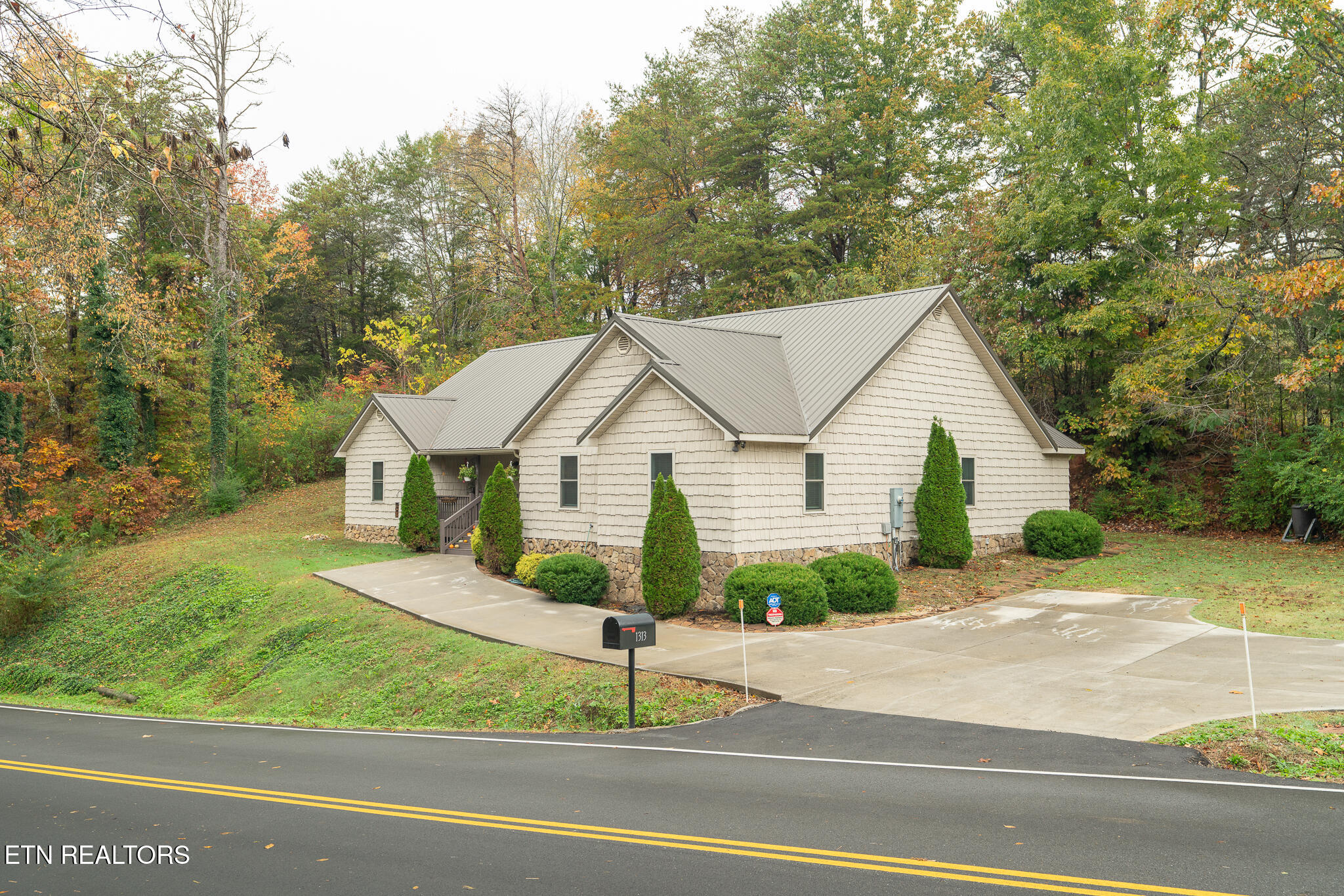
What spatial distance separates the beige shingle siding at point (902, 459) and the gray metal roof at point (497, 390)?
27.6 feet

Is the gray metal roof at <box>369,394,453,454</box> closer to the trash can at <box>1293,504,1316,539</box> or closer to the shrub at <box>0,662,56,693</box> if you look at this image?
the shrub at <box>0,662,56,693</box>

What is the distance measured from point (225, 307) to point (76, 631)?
16227mm

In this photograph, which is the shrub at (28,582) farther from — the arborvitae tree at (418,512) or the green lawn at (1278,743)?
the green lawn at (1278,743)

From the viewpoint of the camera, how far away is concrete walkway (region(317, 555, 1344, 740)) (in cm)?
977

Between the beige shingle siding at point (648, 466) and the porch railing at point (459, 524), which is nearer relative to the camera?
the beige shingle siding at point (648, 466)

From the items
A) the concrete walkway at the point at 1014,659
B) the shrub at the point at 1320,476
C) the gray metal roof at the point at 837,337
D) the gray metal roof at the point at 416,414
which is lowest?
the concrete walkway at the point at 1014,659

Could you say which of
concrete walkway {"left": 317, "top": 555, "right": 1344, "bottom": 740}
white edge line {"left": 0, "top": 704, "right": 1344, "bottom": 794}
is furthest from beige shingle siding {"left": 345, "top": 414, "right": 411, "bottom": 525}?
white edge line {"left": 0, "top": 704, "right": 1344, "bottom": 794}

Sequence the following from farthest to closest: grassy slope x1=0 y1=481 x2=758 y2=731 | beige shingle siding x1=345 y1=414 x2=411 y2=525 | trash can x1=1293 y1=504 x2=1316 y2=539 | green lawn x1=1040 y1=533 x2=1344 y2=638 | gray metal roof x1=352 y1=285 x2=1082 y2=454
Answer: beige shingle siding x1=345 y1=414 x2=411 y2=525, trash can x1=1293 y1=504 x2=1316 y2=539, gray metal roof x1=352 y1=285 x2=1082 y2=454, green lawn x1=1040 y1=533 x2=1344 y2=638, grassy slope x1=0 y1=481 x2=758 y2=731

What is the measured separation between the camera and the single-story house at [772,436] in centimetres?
1725

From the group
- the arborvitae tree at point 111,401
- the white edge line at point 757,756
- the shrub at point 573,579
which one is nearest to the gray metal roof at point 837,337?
the shrub at point 573,579

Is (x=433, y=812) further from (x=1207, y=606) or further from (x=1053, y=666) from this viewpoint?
(x=1207, y=606)

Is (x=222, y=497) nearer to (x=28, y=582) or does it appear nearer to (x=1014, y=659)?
(x=28, y=582)

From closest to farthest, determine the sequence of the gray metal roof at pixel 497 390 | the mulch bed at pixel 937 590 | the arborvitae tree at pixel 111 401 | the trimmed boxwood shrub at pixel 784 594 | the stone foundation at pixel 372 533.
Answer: the trimmed boxwood shrub at pixel 784 594, the mulch bed at pixel 937 590, the gray metal roof at pixel 497 390, the stone foundation at pixel 372 533, the arborvitae tree at pixel 111 401

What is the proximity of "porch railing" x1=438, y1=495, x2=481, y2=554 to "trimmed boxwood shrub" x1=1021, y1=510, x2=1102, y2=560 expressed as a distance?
50.1 ft
